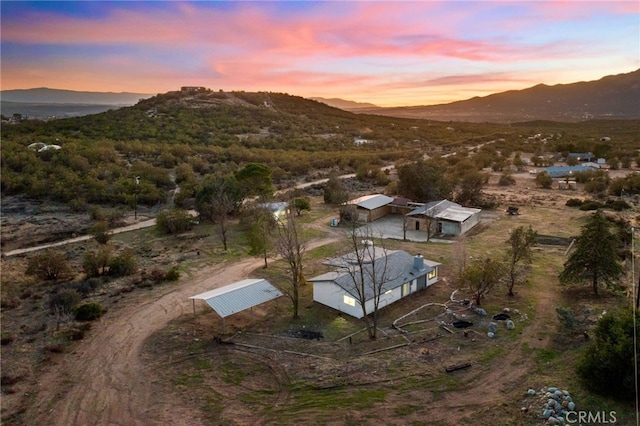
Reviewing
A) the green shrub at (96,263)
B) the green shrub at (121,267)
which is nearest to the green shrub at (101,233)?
the green shrub at (96,263)

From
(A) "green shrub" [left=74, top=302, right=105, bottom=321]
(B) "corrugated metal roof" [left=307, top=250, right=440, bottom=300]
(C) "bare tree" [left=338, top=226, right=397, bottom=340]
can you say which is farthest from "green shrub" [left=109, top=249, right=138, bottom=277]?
(C) "bare tree" [left=338, top=226, right=397, bottom=340]

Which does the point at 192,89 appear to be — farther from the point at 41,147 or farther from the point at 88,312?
the point at 88,312

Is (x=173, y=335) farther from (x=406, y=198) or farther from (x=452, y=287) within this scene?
(x=406, y=198)

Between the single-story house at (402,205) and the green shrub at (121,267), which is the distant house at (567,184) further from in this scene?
the green shrub at (121,267)

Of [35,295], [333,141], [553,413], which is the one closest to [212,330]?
[35,295]

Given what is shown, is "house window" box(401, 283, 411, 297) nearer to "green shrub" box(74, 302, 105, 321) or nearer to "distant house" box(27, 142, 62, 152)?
"green shrub" box(74, 302, 105, 321)

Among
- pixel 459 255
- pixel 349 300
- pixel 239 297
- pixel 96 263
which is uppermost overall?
pixel 239 297

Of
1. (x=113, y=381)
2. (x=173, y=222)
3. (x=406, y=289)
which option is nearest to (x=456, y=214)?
(x=406, y=289)

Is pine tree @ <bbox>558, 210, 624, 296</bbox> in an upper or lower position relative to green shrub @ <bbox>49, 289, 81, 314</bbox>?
upper
